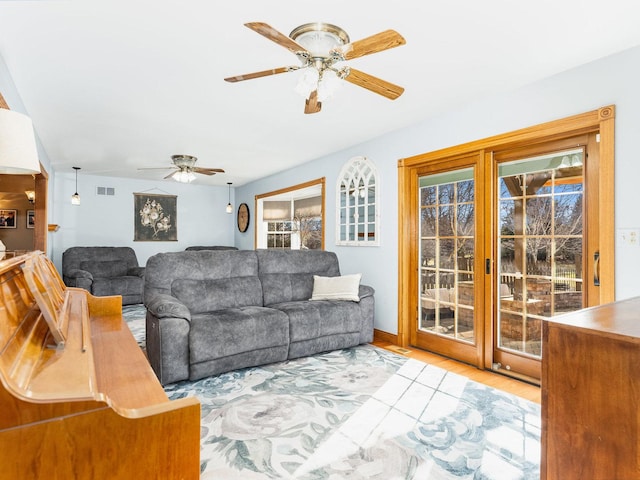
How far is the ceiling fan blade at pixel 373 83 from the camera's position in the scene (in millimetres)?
2281

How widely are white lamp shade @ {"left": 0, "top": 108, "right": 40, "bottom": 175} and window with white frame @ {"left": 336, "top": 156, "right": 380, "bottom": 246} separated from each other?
3.26 m

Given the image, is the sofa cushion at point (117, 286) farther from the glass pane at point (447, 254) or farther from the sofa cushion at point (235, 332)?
the glass pane at point (447, 254)

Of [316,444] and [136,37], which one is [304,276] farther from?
[136,37]

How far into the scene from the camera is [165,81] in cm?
293

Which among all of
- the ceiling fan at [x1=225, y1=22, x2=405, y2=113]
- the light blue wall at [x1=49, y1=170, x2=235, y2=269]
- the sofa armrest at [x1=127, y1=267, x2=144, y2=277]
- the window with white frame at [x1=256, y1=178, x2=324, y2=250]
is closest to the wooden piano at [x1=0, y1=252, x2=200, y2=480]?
the ceiling fan at [x1=225, y1=22, x2=405, y2=113]

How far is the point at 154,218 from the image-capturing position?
25.4 feet

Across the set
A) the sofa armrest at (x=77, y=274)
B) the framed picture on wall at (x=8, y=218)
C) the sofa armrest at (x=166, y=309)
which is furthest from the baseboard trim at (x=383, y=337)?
the framed picture on wall at (x=8, y=218)

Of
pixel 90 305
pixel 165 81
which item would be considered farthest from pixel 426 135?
pixel 90 305

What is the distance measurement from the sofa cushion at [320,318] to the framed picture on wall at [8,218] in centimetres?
580

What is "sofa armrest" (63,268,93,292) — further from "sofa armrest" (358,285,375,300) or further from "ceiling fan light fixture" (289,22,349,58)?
"ceiling fan light fixture" (289,22,349,58)

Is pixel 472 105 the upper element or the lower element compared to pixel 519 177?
upper

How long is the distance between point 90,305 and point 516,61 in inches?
129

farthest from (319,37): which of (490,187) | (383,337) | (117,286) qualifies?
(117,286)

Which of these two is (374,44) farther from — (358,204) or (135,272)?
(135,272)
